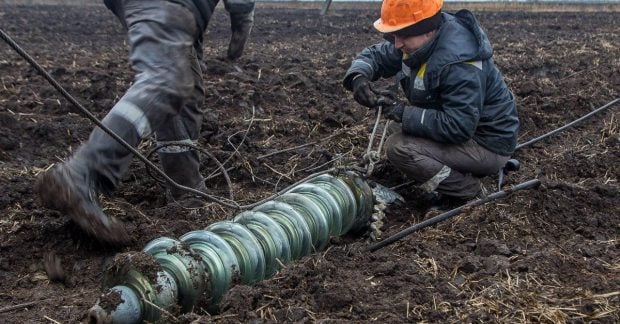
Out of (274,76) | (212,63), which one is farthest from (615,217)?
(212,63)

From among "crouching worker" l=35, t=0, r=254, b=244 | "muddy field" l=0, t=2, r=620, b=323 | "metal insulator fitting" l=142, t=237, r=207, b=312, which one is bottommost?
"muddy field" l=0, t=2, r=620, b=323

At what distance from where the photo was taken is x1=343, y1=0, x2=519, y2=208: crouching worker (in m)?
4.54

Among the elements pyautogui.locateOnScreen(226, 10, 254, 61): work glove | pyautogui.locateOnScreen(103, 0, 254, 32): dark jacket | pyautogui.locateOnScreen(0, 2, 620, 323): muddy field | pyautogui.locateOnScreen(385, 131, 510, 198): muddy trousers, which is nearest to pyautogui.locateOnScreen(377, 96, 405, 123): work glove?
pyautogui.locateOnScreen(385, 131, 510, 198): muddy trousers

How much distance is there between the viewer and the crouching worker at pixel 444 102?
14.9 feet

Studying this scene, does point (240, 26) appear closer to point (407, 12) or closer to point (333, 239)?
point (407, 12)

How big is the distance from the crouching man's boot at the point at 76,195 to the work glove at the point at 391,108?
203 centimetres

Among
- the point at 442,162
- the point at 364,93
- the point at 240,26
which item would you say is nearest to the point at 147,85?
the point at 364,93

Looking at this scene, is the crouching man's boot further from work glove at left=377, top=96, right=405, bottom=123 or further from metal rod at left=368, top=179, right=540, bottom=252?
work glove at left=377, top=96, right=405, bottom=123

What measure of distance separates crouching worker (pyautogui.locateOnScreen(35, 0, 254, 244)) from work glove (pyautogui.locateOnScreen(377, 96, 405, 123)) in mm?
1304

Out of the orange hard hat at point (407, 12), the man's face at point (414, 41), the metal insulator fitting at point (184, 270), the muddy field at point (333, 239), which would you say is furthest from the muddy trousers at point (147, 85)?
the man's face at point (414, 41)

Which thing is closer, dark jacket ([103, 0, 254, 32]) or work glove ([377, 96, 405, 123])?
dark jacket ([103, 0, 254, 32])

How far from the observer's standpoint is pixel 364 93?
16.3ft

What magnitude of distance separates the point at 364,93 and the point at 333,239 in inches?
45.8

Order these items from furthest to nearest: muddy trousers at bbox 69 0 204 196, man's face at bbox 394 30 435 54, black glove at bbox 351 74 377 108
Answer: black glove at bbox 351 74 377 108 < man's face at bbox 394 30 435 54 < muddy trousers at bbox 69 0 204 196
